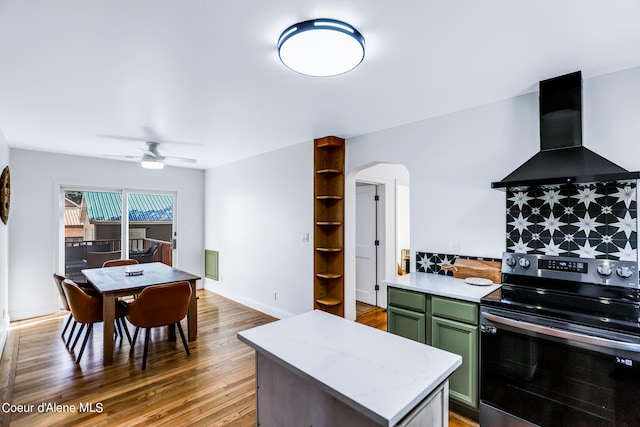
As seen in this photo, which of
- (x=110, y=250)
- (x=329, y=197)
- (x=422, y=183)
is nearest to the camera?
(x=422, y=183)

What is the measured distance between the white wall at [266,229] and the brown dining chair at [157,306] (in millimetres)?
1480

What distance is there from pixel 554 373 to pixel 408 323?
962 millimetres

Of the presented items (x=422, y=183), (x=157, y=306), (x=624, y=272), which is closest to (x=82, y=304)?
(x=157, y=306)

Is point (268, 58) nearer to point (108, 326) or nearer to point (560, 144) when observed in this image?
point (560, 144)

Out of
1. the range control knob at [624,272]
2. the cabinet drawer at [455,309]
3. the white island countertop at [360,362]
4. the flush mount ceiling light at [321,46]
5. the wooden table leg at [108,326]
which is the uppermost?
the flush mount ceiling light at [321,46]

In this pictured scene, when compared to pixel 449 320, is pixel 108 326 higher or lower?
lower

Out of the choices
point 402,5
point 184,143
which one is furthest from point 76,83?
point 402,5

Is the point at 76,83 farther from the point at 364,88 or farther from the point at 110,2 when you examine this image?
the point at 364,88

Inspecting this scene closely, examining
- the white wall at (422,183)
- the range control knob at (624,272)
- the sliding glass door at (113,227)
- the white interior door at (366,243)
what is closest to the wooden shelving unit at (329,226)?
the white wall at (422,183)

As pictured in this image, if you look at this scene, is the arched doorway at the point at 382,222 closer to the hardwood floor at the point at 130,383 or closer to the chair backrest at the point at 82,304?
the hardwood floor at the point at 130,383

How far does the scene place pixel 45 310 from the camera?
4.57 meters

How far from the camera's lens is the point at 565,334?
1.76m

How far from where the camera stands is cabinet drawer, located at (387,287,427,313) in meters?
2.45

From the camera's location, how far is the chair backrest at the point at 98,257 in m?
5.14
